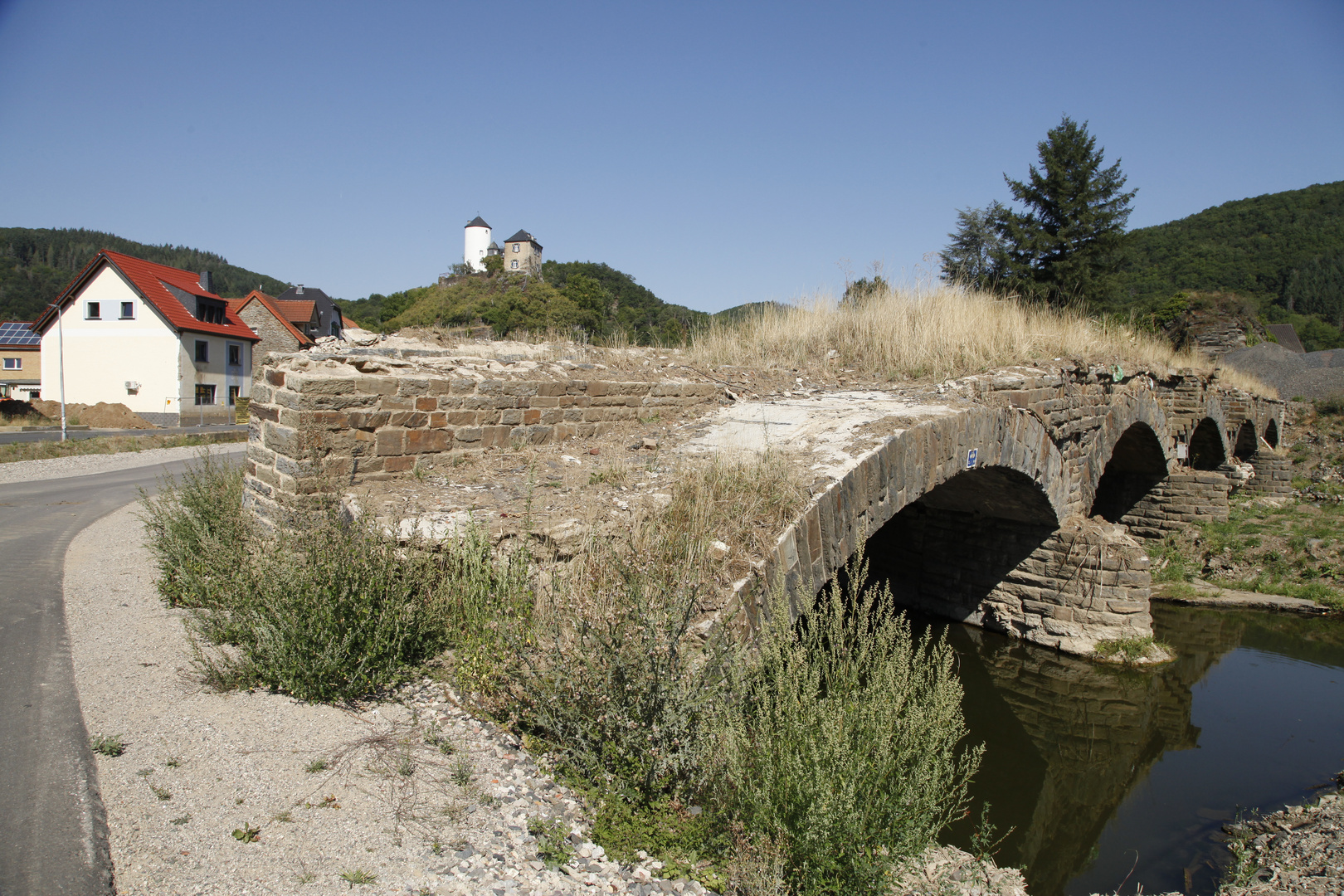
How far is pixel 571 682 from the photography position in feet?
9.76

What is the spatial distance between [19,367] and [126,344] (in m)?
→ 14.3

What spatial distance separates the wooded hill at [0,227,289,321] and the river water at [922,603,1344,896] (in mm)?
54927

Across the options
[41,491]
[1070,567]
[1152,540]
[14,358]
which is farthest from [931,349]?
[14,358]

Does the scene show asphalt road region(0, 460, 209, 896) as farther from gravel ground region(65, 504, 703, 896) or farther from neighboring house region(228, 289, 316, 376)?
neighboring house region(228, 289, 316, 376)

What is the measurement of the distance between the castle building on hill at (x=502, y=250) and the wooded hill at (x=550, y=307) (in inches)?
113

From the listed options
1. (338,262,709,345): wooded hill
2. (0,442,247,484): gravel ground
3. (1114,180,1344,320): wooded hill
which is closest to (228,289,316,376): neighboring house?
(338,262,709,345): wooded hill

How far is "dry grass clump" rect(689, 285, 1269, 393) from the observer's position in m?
8.62

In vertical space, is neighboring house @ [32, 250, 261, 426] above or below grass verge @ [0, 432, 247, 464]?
above

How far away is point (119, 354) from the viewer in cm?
2819

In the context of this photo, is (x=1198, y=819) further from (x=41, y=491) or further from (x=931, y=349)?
(x=41, y=491)

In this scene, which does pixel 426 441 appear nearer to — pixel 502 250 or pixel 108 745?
pixel 108 745

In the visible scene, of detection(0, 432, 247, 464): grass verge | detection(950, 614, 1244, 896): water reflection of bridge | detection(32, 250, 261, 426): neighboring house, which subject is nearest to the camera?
detection(950, 614, 1244, 896): water reflection of bridge

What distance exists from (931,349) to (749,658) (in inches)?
254

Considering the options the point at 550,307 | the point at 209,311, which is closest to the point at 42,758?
the point at 550,307
